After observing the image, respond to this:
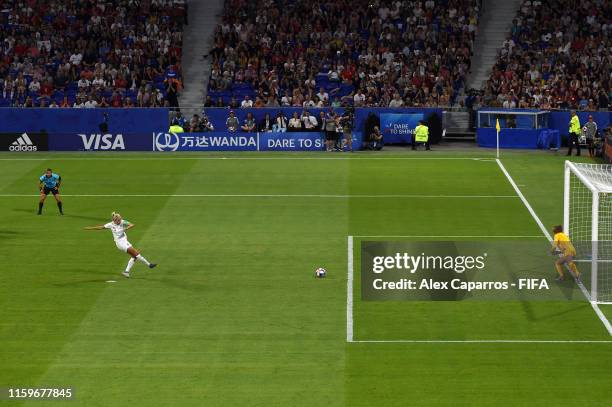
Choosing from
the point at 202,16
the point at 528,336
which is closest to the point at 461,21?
the point at 202,16

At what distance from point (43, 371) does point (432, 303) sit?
9.63 m

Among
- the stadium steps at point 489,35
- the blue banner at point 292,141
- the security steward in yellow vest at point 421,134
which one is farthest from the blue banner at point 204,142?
the stadium steps at point 489,35

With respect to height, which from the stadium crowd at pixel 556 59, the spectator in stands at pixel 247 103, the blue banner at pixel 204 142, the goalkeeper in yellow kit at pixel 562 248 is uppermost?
the stadium crowd at pixel 556 59

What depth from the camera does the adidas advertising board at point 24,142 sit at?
53688 millimetres

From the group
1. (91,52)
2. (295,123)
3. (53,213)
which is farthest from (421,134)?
(53,213)

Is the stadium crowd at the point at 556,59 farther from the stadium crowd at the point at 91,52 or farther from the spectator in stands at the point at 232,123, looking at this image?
the stadium crowd at the point at 91,52

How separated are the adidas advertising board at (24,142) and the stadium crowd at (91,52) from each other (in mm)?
3487

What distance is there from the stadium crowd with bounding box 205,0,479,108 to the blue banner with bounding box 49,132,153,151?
4.93m

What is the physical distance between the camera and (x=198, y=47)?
64.3 meters

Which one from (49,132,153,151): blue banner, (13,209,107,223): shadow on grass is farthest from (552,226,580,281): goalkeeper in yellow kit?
(49,132,153,151): blue banner

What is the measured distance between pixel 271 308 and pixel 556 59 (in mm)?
34836

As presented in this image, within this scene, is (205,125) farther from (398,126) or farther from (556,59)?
(556,59)

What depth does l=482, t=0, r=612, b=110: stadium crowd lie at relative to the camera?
55906 mm

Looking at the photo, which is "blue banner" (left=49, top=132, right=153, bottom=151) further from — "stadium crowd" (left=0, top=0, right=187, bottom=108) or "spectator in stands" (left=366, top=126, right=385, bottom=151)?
"spectator in stands" (left=366, top=126, right=385, bottom=151)
